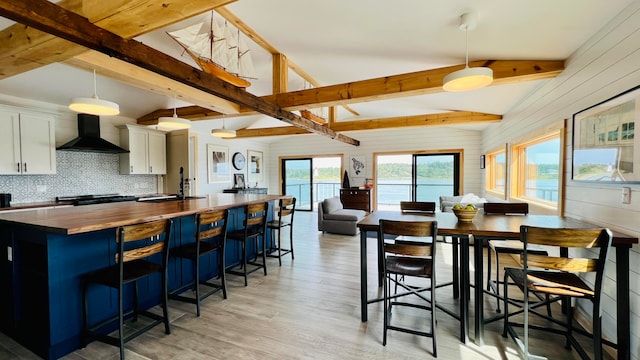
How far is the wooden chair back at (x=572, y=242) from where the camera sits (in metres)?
1.69

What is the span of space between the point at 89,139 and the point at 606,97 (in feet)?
22.5

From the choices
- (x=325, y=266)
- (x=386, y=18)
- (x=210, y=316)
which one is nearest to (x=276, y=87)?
(x=386, y=18)

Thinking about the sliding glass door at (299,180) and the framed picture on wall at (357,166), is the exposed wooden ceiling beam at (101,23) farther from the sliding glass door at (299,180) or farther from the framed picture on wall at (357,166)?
the sliding glass door at (299,180)

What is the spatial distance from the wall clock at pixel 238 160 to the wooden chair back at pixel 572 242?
7692 millimetres

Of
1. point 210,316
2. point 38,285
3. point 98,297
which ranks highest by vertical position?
point 38,285

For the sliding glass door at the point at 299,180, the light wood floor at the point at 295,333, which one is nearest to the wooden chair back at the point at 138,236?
the light wood floor at the point at 295,333

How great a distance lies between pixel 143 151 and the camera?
567cm

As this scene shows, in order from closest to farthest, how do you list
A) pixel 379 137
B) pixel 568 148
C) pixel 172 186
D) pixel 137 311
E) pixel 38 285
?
pixel 38 285, pixel 137 311, pixel 568 148, pixel 172 186, pixel 379 137

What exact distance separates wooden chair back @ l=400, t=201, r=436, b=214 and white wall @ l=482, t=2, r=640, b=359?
1284 millimetres

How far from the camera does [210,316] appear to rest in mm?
2594

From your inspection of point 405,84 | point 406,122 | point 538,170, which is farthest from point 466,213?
point 406,122

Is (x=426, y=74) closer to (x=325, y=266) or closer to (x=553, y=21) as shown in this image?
(x=553, y=21)

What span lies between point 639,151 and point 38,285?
Result: 14.4 feet

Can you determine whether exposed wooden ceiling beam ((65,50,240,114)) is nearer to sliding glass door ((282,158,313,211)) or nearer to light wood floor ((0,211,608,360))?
light wood floor ((0,211,608,360))
